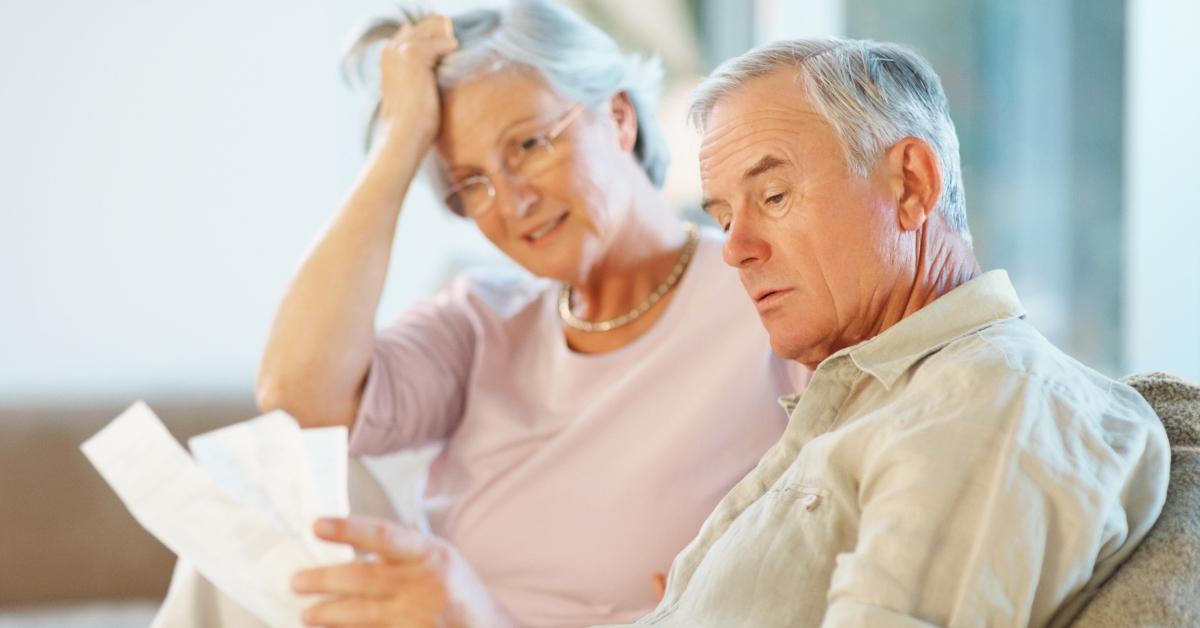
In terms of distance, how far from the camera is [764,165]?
1.10 m

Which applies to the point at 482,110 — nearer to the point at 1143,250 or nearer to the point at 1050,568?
the point at 1050,568

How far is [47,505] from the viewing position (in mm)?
2662

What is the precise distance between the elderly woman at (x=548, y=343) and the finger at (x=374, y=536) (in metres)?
0.36

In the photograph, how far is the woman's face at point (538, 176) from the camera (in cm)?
171

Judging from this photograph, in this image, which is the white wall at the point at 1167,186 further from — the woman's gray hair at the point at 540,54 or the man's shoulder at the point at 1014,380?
the man's shoulder at the point at 1014,380

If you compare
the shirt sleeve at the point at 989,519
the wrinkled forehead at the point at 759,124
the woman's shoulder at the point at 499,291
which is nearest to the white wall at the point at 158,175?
the woman's shoulder at the point at 499,291

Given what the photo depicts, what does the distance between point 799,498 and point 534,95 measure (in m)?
0.87

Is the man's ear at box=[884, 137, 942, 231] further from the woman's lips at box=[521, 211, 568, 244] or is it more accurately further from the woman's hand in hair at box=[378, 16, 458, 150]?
the woman's hand in hair at box=[378, 16, 458, 150]

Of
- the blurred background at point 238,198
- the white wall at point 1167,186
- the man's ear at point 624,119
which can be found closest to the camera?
the man's ear at point 624,119

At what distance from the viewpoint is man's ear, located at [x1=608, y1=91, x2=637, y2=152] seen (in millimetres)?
1825

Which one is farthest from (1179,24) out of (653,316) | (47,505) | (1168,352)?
(47,505)

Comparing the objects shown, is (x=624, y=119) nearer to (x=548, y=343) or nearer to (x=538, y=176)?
(x=538, y=176)

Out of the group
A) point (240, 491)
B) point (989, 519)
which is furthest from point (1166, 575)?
point (240, 491)

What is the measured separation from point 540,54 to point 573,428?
1.60 feet
